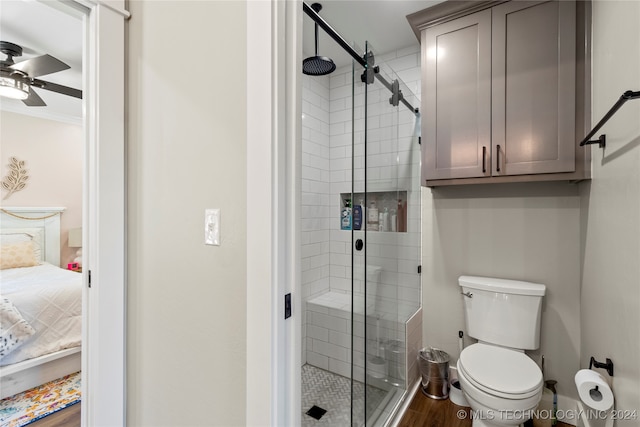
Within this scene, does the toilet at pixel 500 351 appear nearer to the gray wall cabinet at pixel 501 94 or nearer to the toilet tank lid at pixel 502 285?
the toilet tank lid at pixel 502 285

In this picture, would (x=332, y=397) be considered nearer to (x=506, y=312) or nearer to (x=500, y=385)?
(x=500, y=385)

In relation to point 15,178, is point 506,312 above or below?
below

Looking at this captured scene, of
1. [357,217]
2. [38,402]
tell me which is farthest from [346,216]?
[38,402]

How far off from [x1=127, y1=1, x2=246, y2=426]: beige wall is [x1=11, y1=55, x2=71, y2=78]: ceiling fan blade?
0.64 m

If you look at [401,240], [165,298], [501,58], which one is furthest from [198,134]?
[501,58]

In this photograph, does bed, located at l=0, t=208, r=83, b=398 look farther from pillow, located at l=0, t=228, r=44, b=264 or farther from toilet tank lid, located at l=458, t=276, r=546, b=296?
toilet tank lid, located at l=458, t=276, r=546, b=296

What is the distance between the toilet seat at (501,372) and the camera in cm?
149

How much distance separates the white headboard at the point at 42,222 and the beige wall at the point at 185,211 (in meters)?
0.56

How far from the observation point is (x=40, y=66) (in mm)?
1521

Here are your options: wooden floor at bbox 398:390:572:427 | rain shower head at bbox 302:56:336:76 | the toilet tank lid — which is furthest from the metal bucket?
rain shower head at bbox 302:56:336:76

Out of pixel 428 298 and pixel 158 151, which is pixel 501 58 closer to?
pixel 428 298

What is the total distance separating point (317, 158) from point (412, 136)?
2.87 ft

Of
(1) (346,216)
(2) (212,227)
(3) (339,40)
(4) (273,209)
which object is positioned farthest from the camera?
(1) (346,216)

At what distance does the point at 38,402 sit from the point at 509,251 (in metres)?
3.14
